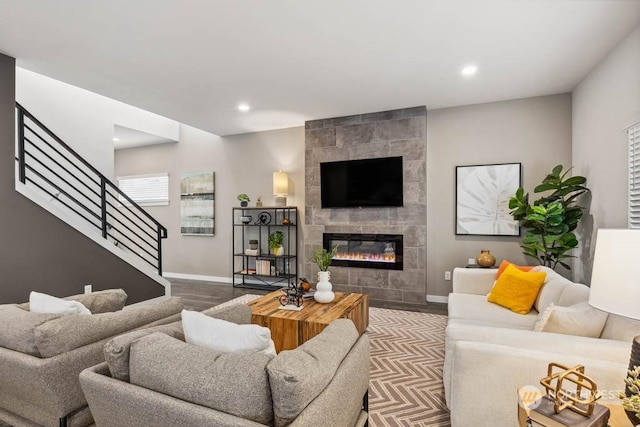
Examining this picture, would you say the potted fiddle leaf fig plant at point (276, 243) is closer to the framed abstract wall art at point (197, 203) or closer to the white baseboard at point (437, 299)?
the framed abstract wall art at point (197, 203)

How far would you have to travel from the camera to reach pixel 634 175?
2.67 metres

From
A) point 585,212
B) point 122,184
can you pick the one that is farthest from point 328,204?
point 122,184

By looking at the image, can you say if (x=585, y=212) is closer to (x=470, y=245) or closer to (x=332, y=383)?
(x=470, y=245)

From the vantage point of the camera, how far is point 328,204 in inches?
209

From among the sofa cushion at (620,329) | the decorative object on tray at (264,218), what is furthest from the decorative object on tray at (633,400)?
the decorative object on tray at (264,218)

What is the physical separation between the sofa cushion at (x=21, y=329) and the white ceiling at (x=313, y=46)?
2147 mm

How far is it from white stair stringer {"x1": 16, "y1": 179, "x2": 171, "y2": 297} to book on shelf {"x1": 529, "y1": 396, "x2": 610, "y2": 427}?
4325 mm

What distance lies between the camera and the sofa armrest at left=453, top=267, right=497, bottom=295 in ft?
11.1

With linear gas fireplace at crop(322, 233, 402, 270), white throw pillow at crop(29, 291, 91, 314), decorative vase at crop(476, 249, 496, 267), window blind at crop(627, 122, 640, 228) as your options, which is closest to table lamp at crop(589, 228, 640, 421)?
window blind at crop(627, 122, 640, 228)

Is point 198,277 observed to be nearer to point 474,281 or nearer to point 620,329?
point 474,281

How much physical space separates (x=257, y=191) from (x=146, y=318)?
14.2 feet

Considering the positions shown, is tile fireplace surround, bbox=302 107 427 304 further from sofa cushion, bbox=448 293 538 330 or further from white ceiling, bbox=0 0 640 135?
sofa cushion, bbox=448 293 538 330

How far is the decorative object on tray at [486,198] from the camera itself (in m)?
4.40

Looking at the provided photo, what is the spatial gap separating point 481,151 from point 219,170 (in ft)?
14.9
